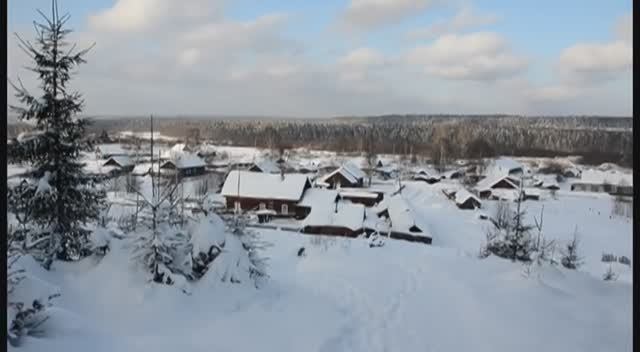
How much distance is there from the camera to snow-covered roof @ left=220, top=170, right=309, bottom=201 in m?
12.6

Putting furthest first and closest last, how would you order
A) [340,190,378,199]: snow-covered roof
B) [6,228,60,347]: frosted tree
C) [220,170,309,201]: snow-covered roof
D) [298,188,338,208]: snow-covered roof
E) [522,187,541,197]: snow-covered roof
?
1. [340,190,378,199]: snow-covered roof
2. [220,170,309,201]: snow-covered roof
3. [298,188,338,208]: snow-covered roof
4. [522,187,541,197]: snow-covered roof
5. [6,228,60,347]: frosted tree

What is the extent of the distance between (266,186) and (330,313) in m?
10.3

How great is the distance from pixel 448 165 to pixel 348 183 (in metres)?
4.68

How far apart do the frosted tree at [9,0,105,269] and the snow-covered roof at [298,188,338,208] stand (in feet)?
29.1

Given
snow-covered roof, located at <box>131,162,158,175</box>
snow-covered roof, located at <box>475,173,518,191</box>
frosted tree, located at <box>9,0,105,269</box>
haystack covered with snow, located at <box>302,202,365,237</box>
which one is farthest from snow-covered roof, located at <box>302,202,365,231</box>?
frosted tree, located at <box>9,0,105,269</box>

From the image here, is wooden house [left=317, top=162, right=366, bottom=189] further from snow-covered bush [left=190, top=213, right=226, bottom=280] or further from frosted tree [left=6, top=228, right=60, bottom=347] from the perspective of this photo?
frosted tree [left=6, top=228, right=60, bottom=347]

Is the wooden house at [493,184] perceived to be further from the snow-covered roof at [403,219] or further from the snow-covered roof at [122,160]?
the snow-covered roof at [122,160]

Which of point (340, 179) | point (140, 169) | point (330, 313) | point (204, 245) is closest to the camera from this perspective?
point (330, 313)

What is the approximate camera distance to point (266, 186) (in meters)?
13.0

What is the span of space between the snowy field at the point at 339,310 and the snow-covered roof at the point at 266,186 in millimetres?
7974

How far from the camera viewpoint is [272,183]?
1308 centimetres

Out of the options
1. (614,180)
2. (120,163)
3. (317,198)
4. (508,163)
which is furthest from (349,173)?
(614,180)

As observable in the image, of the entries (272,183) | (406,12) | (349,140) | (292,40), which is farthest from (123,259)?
(349,140)

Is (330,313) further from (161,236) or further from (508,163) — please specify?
(508,163)
